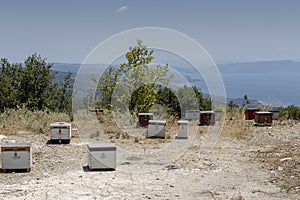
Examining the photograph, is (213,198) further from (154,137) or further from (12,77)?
(12,77)

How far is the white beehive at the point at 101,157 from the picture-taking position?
757cm

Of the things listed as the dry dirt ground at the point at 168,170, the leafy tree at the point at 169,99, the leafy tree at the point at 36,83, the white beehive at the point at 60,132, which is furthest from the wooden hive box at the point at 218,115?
the leafy tree at the point at 36,83

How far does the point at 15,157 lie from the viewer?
753cm

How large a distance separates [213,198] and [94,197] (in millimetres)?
1793

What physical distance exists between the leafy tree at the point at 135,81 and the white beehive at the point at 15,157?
792cm

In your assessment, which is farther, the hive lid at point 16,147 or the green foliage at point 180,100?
the green foliage at point 180,100

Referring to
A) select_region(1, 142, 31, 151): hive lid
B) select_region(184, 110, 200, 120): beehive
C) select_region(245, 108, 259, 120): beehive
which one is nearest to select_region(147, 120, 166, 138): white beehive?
select_region(184, 110, 200, 120): beehive

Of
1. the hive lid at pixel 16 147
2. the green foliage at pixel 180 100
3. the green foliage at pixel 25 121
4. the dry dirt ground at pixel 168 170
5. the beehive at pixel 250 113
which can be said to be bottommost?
the dry dirt ground at pixel 168 170

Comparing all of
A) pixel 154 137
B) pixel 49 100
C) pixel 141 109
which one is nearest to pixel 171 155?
pixel 154 137

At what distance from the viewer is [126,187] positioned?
651cm

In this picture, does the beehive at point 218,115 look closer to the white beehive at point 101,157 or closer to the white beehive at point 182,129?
the white beehive at point 182,129

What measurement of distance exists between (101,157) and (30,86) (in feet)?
54.7

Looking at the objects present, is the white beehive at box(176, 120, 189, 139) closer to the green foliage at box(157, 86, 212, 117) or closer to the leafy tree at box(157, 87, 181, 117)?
the green foliage at box(157, 86, 212, 117)

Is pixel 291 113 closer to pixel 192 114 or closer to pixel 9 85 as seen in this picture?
pixel 192 114
